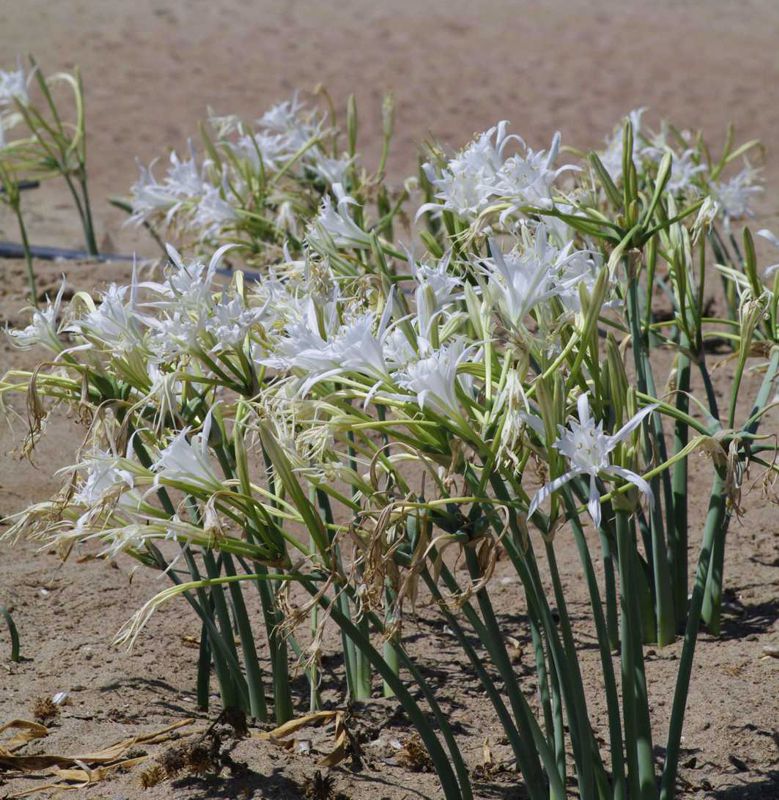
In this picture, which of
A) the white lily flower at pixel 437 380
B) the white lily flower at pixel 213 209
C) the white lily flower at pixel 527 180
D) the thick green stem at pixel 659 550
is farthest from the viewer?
the white lily flower at pixel 213 209

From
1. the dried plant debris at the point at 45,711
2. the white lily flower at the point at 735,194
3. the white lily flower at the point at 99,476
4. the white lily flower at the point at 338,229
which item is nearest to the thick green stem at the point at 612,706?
the white lily flower at the point at 99,476

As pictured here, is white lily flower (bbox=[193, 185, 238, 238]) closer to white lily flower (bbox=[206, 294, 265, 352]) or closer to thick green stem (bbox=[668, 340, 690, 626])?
thick green stem (bbox=[668, 340, 690, 626])

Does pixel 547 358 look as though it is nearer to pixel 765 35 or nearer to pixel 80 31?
pixel 80 31

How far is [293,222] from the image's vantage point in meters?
3.08

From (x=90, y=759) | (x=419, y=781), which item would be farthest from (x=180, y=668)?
(x=419, y=781)

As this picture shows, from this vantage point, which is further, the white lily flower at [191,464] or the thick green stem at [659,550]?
the thick green stem at [659,550]

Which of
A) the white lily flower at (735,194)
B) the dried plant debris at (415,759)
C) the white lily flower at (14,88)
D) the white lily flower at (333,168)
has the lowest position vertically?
the dried plant debris at (415,759)

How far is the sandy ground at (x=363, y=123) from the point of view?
6.90ft

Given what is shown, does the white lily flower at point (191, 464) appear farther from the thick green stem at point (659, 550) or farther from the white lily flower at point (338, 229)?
the thick green stem at point (659, 550)

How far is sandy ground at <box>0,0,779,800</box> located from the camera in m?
2.10

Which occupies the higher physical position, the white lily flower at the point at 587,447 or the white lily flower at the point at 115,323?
the white lily flower at the point at 115,323

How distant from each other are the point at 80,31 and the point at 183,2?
1788 millimetres

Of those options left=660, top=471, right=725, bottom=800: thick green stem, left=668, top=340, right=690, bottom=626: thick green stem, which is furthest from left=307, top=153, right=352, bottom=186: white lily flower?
left=660, top=471, right=725, bottom=800: thick green stem

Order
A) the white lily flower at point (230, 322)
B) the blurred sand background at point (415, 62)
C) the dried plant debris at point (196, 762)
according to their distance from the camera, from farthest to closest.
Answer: the blurred sand background at point (415, 62)
the dried plant debris at point (196, 762)
the white lily flower at point (230, 322)
